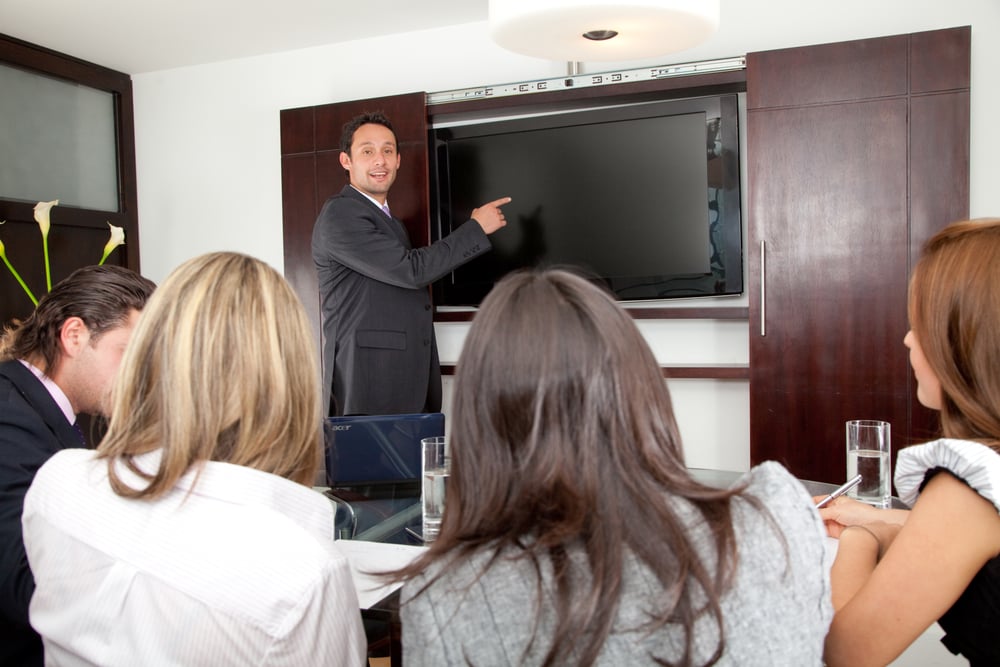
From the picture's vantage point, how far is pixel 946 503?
0.99 m

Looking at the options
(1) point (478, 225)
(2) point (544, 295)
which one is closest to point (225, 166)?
(1) point (478, 225)

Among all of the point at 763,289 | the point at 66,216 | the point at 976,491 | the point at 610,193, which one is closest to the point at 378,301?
→ the point at 610,193

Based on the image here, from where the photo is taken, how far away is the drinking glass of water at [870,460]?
1.54 meters

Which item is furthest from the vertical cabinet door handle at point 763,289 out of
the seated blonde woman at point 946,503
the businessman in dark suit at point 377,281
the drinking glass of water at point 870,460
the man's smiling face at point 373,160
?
the seated blonde woman at point 946,503

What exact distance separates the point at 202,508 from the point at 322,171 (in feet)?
Answer: 10.4

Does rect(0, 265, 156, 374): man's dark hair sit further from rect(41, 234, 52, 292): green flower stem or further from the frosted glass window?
the frosted glass window

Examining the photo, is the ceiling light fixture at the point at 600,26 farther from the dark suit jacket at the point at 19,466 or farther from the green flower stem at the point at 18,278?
the green flower stem at the point at 18,278

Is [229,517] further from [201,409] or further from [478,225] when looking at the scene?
[478,225]

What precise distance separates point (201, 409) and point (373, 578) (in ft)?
1.48

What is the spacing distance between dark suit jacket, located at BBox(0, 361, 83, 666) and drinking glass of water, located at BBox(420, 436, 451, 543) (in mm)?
608

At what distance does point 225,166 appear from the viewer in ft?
14.9

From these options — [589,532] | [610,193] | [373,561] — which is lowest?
[373,561]

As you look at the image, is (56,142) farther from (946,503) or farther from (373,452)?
(946,503)

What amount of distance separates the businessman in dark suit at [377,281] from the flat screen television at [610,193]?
31 centimetres
